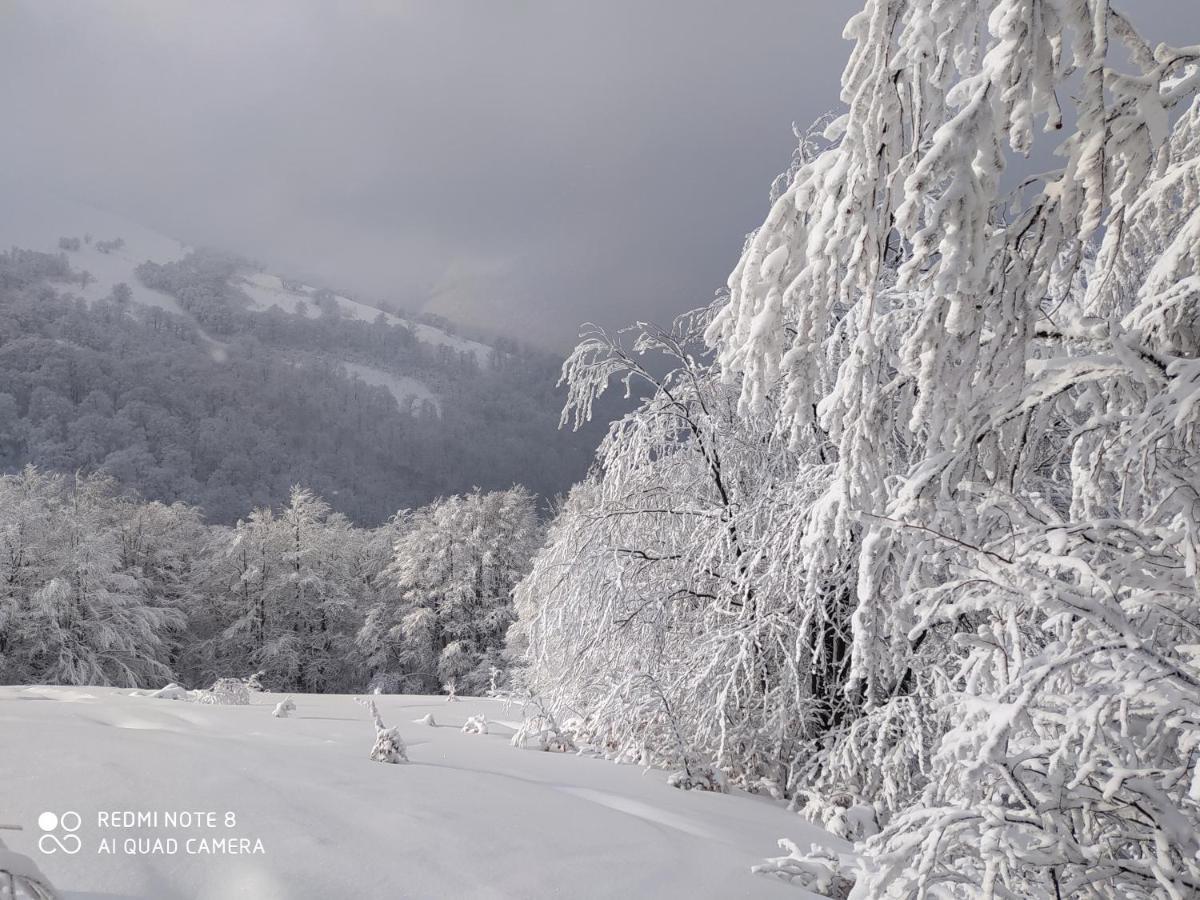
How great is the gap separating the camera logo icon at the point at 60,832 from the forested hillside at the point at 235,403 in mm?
10988

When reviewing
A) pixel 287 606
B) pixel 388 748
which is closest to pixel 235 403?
pixel 287 606

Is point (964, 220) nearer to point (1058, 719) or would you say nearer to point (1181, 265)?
point (1181, 265)

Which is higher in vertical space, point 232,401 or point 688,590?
point 232,401

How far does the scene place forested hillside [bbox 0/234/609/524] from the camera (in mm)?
60188

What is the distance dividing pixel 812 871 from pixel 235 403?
111931 millimetres

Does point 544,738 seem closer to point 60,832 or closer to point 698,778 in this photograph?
point 698,778

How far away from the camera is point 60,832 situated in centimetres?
220

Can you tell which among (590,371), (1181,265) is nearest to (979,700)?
(1181,265)

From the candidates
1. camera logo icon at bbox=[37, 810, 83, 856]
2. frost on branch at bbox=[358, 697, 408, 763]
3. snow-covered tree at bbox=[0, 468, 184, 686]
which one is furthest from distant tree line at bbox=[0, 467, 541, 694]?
camera logo icon at bbox=[37, 810, 83, 856]

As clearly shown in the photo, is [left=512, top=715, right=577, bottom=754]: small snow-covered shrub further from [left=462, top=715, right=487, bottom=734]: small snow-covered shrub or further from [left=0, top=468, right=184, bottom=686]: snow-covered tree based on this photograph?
[left=0, top=468, right=184, bottom=686]: snow-covered tree

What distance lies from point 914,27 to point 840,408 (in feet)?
3.40

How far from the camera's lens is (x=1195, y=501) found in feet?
5.49

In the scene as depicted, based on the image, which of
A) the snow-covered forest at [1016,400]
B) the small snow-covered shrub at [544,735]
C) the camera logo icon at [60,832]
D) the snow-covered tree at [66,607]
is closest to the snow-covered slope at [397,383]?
the snow-covered tree at [66,607]

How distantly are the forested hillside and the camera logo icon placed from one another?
11.0 m
